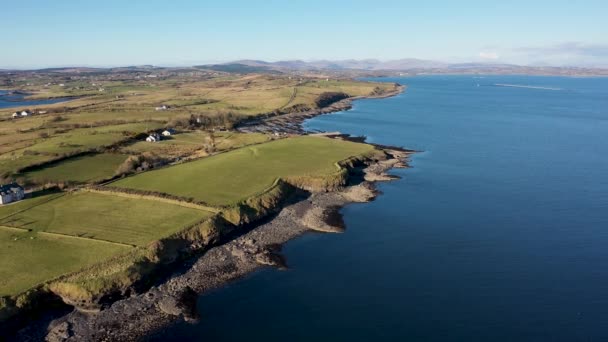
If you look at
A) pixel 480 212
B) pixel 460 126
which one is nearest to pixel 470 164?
pixel 480 212

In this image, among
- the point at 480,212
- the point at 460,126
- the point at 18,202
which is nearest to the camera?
the point at 18,202

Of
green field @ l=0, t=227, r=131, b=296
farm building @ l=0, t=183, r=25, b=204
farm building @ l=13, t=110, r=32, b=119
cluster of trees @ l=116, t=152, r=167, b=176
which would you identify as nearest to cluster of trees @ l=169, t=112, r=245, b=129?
cluster of trees @ l=116, t=152, r=167, b=176

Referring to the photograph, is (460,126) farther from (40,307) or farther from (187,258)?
(40,307)

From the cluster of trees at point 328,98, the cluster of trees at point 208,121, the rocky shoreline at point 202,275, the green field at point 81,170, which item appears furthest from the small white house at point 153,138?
the cluster of trees at point 328,98

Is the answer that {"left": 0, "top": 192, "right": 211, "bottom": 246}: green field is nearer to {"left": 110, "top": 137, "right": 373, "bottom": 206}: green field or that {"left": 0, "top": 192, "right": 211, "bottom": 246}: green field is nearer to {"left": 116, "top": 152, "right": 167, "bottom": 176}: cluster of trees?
{"left": 110, "top": 137, "right": 373, "bottom": 206}: green field

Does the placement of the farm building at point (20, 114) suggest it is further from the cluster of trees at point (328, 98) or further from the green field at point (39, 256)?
the green field at point (39, 256)

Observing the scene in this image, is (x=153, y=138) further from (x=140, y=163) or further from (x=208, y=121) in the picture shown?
(x=208, y=121)
